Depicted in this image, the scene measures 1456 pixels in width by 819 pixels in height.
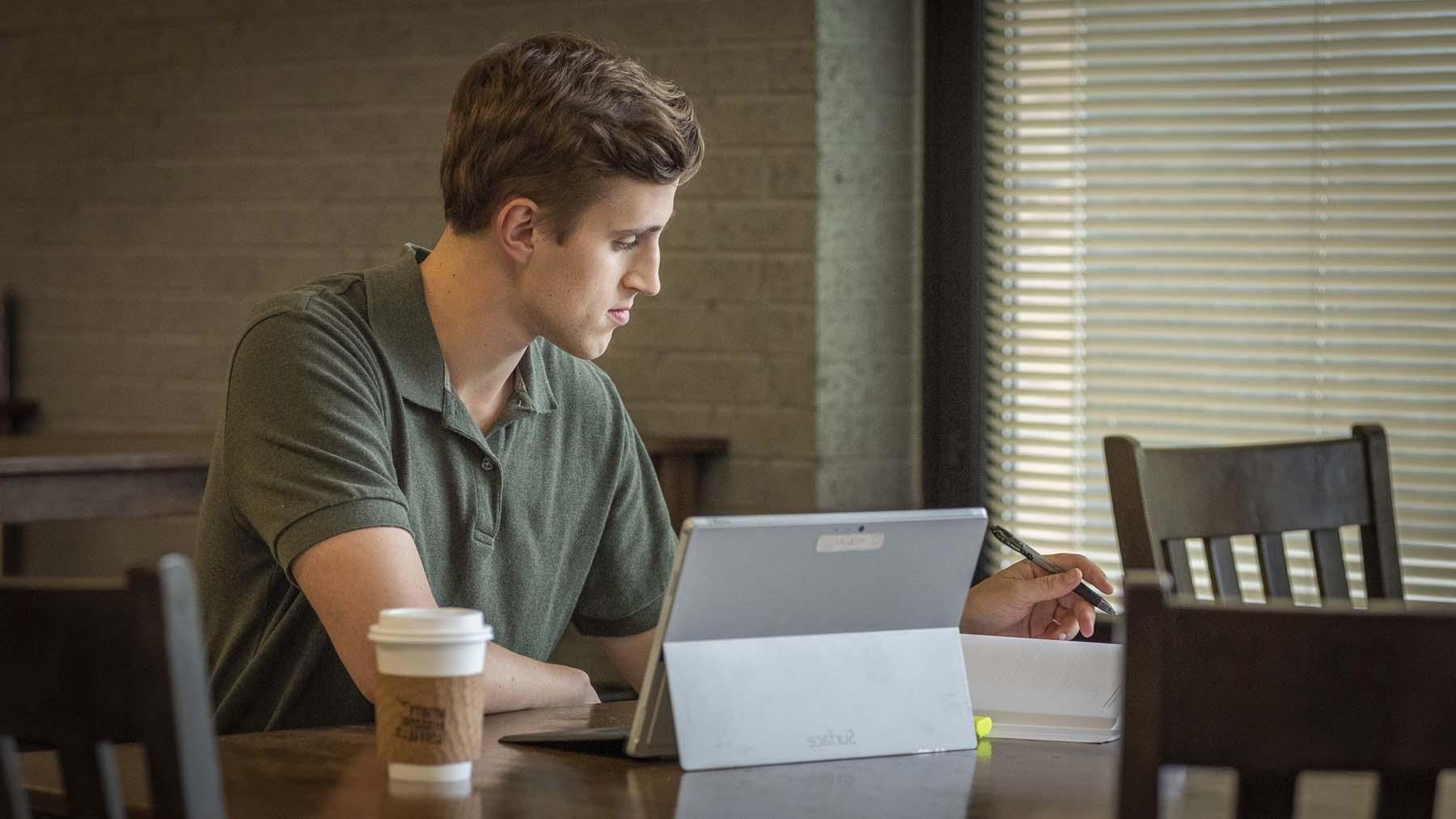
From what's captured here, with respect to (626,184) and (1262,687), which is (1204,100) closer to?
(626,184)

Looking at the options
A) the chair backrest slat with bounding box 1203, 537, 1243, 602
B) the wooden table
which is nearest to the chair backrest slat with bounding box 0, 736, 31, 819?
the wooden table

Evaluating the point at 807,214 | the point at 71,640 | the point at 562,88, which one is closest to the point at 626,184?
the point at 562,88

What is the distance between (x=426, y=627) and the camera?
1.10 metres

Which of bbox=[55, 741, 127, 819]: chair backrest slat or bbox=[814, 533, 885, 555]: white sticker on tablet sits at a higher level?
bbox=[814, 533, 885, 555]: white sticker on tablet

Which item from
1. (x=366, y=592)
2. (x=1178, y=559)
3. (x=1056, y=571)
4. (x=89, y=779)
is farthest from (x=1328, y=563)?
(x=89, y=779)

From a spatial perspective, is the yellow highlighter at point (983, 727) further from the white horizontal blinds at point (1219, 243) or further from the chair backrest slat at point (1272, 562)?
the white horizontal blinds at point (1219, 243)

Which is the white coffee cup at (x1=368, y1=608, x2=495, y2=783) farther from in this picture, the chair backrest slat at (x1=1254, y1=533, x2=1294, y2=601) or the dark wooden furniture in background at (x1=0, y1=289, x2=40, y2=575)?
the dark wooden furniture in background at (x1=0, y1=289, x2=40, y2=575)

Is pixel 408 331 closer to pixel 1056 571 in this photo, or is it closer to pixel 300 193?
pixel 1056 571

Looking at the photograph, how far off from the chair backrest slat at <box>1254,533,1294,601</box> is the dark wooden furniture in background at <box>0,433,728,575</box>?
1.35 meters

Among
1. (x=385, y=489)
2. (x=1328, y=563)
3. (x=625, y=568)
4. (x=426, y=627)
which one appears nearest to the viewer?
(x=426, y=627)

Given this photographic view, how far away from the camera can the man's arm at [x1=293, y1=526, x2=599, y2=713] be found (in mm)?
1440

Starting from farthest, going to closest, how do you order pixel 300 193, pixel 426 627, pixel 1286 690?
pixel 300 193 → pixel 426 627 → pixel 1286 690

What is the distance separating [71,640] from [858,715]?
1.94 ft

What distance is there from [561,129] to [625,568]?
1.54ft
